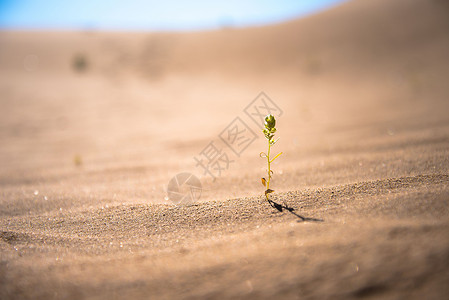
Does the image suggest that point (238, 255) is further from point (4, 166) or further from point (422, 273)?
point (4, 166)

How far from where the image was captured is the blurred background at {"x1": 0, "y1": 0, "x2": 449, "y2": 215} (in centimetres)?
284

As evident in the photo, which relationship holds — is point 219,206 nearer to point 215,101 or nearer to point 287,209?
point 287,209

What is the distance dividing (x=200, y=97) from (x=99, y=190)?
8.33m

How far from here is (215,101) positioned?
388 inches

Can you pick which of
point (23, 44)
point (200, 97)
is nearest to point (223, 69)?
point (200, 97)

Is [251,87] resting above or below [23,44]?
below

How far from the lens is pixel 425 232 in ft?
4.25

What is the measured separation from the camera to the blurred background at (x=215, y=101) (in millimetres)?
2844
